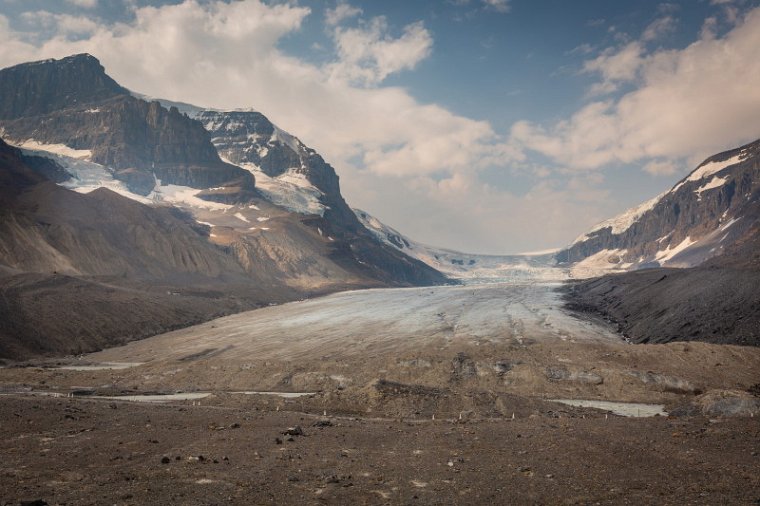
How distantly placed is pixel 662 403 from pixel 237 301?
10938 centimetres

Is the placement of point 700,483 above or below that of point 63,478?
below

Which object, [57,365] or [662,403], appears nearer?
[662,403]

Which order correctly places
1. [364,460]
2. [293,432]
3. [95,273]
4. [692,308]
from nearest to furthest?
[364,460] < [293,432] < [692,308] < [95,273]

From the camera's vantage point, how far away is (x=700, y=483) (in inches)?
642

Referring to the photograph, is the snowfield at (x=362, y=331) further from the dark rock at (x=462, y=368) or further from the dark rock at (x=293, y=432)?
the dark rock at (x=293, y=432)


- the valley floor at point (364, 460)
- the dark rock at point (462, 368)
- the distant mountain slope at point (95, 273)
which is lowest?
the dark rock at point (462, 368)

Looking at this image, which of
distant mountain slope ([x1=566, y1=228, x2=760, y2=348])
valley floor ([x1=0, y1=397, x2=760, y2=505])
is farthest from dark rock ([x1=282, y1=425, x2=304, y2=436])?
distant mountain slope ([x1=566, y1=228, x2=760, y2=348])

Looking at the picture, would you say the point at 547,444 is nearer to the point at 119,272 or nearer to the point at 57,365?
the point at 57,365

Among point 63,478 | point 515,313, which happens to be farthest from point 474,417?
point 515,313

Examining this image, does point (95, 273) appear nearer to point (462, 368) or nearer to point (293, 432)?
point (462, 368)

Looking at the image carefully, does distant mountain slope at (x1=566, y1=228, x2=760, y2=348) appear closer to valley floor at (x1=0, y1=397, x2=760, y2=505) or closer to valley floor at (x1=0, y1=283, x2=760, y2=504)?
valley floor at (x1=0, y1=283, x2=760, y2=504)

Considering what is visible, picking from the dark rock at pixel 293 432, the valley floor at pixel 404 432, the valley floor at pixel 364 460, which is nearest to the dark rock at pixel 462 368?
the valley floor at pixel 404 432

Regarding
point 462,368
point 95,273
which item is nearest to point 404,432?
point 462,368

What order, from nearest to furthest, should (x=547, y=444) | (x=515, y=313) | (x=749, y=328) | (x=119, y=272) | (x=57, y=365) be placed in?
1. (x=547, y=444)
2. (x=749, y=328)
3. (x=57, y=365)
4. (x=515, y=313)
5. (x=119, y=272)
